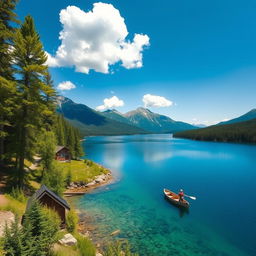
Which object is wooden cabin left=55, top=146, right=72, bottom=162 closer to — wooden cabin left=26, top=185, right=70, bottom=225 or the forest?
the forest

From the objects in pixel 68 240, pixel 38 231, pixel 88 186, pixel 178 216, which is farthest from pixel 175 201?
pixel 38 231

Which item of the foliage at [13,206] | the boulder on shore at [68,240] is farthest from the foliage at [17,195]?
the boulder on shore at [68,240]

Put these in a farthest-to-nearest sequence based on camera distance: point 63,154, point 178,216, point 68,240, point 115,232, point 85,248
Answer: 1. point 63,154
2. point 178,216
3. point 115,232
4. point 68,240
5. point 85,248

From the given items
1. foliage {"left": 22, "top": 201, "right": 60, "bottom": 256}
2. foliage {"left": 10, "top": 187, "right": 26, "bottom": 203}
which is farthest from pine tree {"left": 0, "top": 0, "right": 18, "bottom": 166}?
foliage {"left": 22, "top": 201, "right": 60, "bottom": 256}

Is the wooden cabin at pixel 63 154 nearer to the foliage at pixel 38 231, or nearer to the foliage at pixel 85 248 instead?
the foliage at pixel 85 248

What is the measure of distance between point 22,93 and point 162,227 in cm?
2501

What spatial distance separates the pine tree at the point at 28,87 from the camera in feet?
70.8

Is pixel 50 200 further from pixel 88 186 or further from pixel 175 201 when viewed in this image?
A: pixel 88 186

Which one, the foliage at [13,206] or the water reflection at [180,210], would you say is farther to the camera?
the water reflection at [180,210]

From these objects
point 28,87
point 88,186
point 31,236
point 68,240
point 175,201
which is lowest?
point 88,186

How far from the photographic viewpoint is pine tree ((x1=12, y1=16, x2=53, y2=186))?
70.8ft

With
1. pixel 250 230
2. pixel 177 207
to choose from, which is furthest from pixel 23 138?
pixel 250 230

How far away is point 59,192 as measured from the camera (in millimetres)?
27500

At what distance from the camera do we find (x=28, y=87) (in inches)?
893
